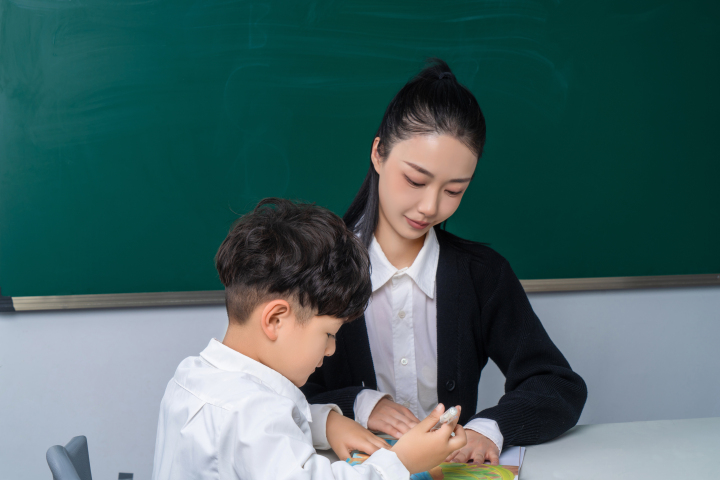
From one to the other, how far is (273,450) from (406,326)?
554 millimetres

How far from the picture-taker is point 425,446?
2.25ft

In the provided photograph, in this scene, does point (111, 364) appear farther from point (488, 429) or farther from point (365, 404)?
point (488, 429)

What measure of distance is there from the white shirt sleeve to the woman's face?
47cm

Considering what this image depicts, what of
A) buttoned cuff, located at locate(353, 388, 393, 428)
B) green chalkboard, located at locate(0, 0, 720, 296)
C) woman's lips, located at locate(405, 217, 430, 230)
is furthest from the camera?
green chalkboard, located at locate(0, 0, 720, 296)

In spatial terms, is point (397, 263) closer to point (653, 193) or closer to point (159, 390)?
point (159, 390)

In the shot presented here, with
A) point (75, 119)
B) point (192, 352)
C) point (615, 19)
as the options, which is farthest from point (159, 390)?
point (615, 19)

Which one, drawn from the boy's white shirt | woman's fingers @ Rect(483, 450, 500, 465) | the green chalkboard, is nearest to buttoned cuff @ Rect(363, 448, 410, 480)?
the boy's white shirt

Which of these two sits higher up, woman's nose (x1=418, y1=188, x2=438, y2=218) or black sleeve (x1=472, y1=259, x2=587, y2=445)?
woman's nose (x1=418, y1=188, x2=438, y2=218)

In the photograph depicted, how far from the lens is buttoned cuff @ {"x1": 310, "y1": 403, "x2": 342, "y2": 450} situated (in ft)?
2.73

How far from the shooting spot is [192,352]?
1740mm

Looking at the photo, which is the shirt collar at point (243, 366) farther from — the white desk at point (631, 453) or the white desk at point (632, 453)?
the white desk at point (632, 453)

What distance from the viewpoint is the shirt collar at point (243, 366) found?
69 cm

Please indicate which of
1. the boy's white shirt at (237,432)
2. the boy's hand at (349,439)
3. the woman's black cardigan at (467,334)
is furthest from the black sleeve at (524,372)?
the boy's white shirt at (237,432)

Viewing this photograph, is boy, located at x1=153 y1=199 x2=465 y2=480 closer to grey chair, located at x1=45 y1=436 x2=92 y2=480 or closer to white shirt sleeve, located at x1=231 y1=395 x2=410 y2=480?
white shirt sleeve, located at x1=231 y1=395 x2=410 y2=480
